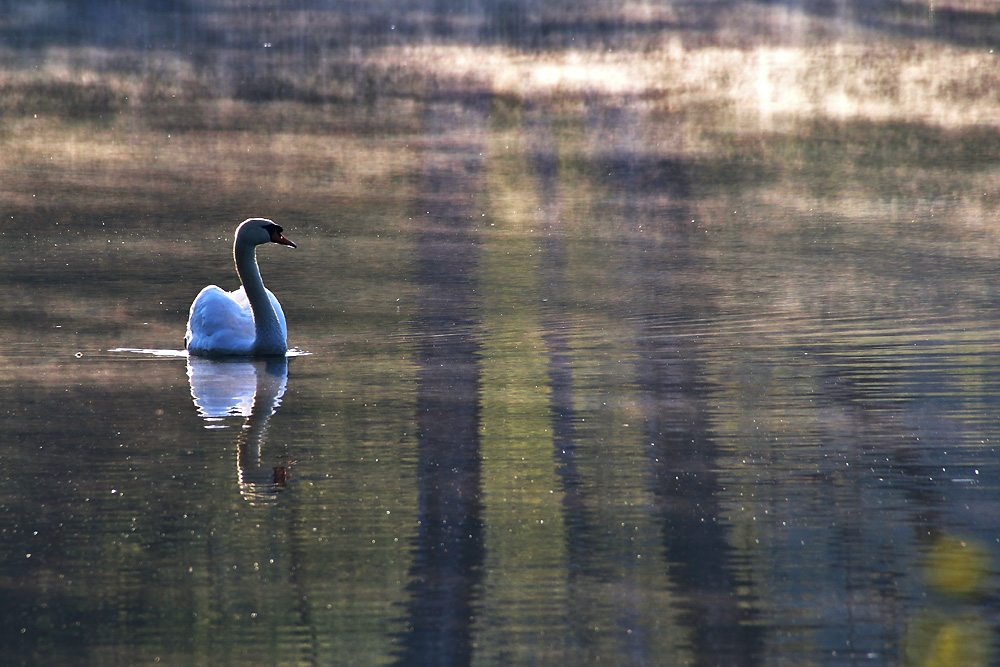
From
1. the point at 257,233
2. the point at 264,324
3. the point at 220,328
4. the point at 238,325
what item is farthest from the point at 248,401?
the point at 257,233

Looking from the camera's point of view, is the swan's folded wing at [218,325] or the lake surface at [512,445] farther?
the swan's folded wing at [218,325]

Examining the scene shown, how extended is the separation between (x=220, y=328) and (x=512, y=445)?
4.42 m

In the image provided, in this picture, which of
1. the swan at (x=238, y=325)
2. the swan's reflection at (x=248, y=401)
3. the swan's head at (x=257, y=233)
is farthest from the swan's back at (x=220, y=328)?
the swan's head at (x=257, y=233)

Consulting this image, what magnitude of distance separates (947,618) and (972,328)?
7795 millimetres

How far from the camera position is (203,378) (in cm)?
1233

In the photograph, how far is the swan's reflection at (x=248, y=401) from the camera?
872cm

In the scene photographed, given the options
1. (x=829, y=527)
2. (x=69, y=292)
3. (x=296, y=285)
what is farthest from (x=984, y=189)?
(x=829, y=527)

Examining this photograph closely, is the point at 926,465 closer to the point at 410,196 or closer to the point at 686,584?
the point at 686,584

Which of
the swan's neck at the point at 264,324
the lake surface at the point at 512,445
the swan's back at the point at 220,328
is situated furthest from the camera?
the swan's back at the point at 220,328

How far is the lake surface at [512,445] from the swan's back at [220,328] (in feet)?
0.64

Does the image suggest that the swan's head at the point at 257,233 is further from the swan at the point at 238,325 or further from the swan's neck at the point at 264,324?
the swan's neck at the point at 264,324

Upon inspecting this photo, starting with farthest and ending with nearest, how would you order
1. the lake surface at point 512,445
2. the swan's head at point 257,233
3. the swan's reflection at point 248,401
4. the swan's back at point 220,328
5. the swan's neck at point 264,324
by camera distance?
1. the swan's head at point 257,233
2. the swan's back at point 220,328
3. the swan's neck at point 264,324
4. the swan's reflection at point 248,401
5. the lake surface at point 512,445

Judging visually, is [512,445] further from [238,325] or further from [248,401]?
[238,325]

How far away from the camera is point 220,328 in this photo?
13.4 meters
